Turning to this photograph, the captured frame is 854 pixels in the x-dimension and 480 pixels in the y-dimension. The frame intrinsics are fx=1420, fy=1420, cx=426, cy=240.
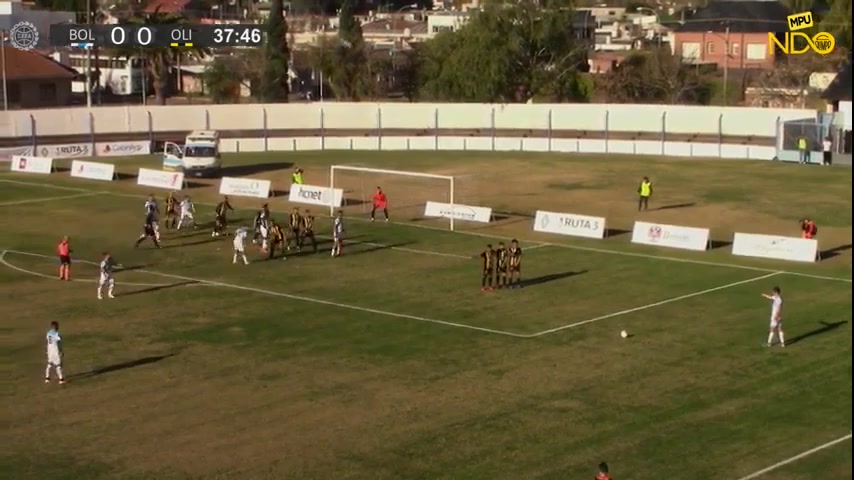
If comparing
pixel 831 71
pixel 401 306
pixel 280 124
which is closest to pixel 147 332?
pixel 401 306

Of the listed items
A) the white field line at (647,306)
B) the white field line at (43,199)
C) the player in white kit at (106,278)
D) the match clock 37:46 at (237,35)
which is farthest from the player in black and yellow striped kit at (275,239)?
the match clock 37:46 at (237,35)

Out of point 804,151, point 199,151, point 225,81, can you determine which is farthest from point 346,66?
point 804,151

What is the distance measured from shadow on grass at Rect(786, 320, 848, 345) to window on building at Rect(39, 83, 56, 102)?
74.7m

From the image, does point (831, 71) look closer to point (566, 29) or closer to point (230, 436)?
point (566, 29)

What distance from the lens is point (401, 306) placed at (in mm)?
40594

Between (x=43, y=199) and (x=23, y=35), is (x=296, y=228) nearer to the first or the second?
(x=43, y=199)

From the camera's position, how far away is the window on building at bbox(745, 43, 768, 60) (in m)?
126

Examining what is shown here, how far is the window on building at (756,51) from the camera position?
126 metres

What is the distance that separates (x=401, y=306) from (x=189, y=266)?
9.69 meters

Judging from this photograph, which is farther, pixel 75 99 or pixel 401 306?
pixel 75 99

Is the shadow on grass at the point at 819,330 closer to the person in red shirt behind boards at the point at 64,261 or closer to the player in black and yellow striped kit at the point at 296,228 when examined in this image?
the player in black and yellow striped kit at the point at 296,228

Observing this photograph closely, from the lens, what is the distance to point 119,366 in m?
33.8

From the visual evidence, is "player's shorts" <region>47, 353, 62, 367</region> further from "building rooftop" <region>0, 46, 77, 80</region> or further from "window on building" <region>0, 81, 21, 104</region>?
"window on building" <region>0, 81, 21, 104</region>

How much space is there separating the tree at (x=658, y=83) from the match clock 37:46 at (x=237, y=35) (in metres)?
36.3
